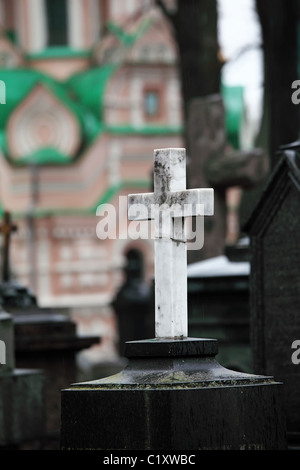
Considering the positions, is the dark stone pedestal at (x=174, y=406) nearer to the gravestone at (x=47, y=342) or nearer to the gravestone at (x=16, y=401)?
the gravestone at (x=16, y=401)

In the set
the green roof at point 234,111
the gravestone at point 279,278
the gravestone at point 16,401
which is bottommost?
the gravestone at point 16,401

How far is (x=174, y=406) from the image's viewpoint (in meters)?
6.66

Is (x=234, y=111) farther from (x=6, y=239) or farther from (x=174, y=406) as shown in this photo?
(x=174, y=406)

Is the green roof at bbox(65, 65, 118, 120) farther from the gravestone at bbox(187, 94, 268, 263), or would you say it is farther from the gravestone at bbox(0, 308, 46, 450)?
the gravestone at bbox(0, 308, 46, 450)

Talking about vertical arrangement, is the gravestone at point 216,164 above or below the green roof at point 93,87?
below

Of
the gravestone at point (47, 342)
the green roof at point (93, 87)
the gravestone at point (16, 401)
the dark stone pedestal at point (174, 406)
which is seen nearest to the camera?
the dark stone pedestal at point (174, 406)

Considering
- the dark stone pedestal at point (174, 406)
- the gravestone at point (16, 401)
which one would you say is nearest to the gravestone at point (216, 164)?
the gravestone at point (16, 401)

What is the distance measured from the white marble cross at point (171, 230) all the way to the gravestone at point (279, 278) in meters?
1.21

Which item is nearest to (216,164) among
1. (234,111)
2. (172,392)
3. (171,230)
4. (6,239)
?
(6,239)

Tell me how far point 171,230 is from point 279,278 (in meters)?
1.38

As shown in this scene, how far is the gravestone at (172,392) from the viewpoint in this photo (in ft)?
21.9

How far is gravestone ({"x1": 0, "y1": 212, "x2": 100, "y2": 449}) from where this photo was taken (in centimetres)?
1126

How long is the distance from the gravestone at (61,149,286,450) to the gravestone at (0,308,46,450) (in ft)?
8.92

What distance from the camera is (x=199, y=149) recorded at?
1412cm
